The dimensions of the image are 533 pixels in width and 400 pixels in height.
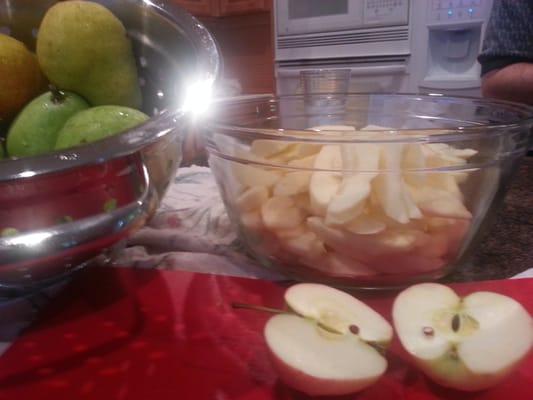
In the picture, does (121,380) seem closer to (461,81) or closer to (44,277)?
(44,277)

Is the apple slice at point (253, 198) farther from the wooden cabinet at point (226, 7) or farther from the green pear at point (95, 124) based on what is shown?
the wooden cabinet at point (226, 7)

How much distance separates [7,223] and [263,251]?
0.23 metres

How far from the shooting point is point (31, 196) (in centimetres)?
31

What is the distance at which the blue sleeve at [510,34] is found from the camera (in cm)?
134

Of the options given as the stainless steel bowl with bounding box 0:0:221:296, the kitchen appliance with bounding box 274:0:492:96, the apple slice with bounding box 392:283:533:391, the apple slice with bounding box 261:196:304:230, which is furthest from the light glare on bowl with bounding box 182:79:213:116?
the kitchen appliance with bounding box 274:0:492:96

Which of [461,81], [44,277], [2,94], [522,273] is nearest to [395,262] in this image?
[522,273]

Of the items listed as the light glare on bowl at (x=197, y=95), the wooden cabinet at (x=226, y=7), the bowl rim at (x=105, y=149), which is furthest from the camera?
the wooden cabinet at (x=226, y=7)

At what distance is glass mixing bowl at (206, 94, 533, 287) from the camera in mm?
400

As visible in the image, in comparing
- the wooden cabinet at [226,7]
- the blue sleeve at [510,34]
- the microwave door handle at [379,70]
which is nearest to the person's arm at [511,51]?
the blue sleeve at [510,34]

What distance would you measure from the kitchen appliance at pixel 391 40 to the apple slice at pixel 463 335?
191cm

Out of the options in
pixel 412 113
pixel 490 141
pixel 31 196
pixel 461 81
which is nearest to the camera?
pixel 31 196

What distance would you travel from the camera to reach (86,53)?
49 cm

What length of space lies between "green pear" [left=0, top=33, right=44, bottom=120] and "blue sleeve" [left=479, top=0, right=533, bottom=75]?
127 centimetres

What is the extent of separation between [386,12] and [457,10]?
1.02 feet
